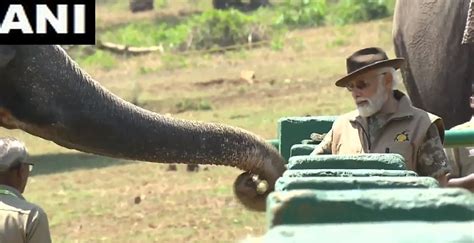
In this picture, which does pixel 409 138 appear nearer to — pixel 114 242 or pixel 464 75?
pixel 464 75

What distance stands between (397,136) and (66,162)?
10.1m

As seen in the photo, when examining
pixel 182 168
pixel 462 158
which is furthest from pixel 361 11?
pixel 462 158

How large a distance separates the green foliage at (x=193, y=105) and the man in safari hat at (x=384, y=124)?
12954 mm

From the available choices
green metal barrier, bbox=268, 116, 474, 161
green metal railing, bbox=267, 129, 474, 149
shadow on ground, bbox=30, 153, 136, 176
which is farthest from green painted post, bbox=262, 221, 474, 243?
shadow on ground, bbox=30, 153, 136, 176

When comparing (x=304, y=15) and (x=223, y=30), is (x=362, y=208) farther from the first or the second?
(x=304, y=15)

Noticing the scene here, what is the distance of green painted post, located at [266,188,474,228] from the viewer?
5.71 ft

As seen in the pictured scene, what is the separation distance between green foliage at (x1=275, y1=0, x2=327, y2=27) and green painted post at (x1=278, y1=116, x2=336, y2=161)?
21.0 meters

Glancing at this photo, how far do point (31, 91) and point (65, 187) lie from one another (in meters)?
7.79

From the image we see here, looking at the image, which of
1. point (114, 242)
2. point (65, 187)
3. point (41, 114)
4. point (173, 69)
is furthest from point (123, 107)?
point (173, 69)

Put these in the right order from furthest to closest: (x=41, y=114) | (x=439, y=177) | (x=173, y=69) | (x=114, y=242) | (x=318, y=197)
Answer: (x=173, y=69) → (x=114, y=242) → (x=41, y=114) → (x=439, y=177) → (x=318, y=197)

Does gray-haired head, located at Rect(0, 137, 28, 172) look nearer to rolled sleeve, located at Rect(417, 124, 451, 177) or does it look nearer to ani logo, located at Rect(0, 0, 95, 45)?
ani logo, located at Rect(0, 0, 95, 45)

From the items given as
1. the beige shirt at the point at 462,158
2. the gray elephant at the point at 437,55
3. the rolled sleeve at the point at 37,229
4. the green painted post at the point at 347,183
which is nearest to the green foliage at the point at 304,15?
the gray elephant at the point at 437,55

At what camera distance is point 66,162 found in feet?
45.5

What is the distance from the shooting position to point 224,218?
9789 mm
